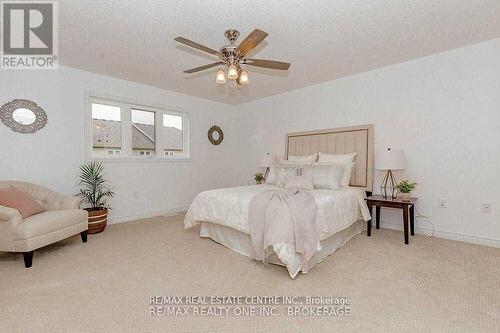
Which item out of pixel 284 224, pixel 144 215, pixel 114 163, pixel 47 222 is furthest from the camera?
pixel 144 215

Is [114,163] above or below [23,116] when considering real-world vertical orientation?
below

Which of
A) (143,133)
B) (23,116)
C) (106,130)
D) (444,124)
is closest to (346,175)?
(444,124)

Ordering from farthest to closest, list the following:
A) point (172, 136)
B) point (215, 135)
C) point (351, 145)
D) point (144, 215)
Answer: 1. point (215, 135)
2. point (172, 136)
3. point (144, 215)
4. point (351, 145)

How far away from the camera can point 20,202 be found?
2854 mm

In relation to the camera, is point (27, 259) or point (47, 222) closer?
point (27, 259)

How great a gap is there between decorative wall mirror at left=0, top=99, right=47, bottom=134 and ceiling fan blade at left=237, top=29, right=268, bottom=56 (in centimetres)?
325

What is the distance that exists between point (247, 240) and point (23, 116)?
363 cm

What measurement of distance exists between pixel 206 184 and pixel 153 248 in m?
2.81

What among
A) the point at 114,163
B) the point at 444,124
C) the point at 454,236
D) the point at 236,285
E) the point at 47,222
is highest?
the point at 444,124

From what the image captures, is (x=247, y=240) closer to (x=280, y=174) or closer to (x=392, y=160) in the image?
(x=280, y=174)

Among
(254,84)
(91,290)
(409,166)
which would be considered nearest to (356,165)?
(409,166)

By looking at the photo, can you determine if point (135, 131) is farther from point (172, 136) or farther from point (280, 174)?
point (280, 174)

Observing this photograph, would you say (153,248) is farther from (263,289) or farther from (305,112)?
(305,112)

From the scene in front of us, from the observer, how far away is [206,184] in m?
5.83
